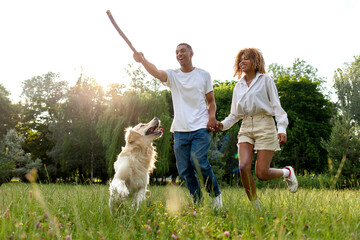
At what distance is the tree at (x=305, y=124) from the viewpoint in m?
27.1

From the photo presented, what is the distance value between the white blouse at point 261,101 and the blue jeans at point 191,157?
0.72 meters

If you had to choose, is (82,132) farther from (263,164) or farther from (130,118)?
(263,164)

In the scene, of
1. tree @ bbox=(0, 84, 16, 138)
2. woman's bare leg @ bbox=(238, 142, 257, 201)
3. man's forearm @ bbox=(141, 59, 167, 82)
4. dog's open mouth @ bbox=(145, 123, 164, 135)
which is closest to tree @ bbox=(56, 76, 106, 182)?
tree @ bbox=(0, 84, 16, 138)

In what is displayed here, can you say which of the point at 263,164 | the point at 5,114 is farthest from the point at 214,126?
the point at 5,114

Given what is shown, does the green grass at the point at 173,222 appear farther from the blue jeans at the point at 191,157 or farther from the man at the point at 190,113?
the man at the point at 190,113

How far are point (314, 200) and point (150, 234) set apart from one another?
2.32 m

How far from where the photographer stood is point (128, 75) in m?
33.2

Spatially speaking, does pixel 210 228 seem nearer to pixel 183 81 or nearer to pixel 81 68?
pixel 183 81

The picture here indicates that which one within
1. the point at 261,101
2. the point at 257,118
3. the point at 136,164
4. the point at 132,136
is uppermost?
the point at 261,101

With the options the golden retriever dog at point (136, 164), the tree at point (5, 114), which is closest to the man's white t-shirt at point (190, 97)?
the golden retriever dog at point (136, 164)

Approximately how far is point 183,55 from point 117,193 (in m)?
2.48

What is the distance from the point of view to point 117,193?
404cm

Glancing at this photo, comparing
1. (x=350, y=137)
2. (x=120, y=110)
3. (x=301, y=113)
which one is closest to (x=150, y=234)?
(x=350, y=137)

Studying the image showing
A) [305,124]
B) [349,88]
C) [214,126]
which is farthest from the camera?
[349,88]
